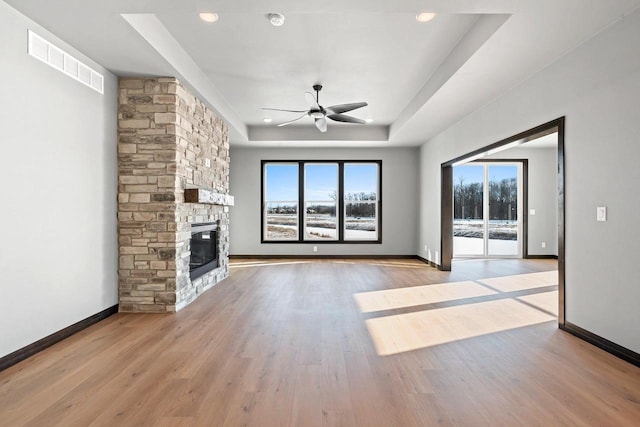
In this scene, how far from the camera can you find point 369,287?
17.5 ft

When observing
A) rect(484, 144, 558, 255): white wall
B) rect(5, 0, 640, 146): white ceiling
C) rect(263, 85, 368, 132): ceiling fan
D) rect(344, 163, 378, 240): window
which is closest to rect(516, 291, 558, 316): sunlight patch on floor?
rect(5, 0, 640, 146): white ceiling

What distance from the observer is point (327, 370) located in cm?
253

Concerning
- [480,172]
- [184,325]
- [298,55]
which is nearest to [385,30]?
[298,55]

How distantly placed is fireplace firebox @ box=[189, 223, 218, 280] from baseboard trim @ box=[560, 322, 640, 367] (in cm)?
434

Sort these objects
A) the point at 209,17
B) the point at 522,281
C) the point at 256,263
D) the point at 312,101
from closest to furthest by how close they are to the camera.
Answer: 1. the point at 209,17
2. the point at 312,101
3. the point at 522,281
4. the point at 256,263

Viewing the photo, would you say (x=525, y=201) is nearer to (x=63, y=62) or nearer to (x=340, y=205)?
(x=340, y=205)

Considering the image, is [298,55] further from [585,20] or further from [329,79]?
[585,20]

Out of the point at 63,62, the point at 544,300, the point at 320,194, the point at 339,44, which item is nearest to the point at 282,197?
the point at 320,194

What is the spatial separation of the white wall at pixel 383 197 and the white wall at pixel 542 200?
253 cm

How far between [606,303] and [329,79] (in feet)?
13.2

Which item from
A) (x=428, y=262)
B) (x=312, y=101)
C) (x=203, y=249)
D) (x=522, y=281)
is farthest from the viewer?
(x=428, y=262)

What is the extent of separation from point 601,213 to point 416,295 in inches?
94.5

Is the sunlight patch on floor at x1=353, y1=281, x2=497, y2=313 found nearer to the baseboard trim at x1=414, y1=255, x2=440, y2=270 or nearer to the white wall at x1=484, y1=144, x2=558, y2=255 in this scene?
the baseboard trim at x1=414, y1=255, x2=440, y2=270

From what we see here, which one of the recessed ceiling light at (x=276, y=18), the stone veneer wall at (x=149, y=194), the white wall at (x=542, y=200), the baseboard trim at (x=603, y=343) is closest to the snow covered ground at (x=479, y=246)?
the white wall at (x=542, y=200)
